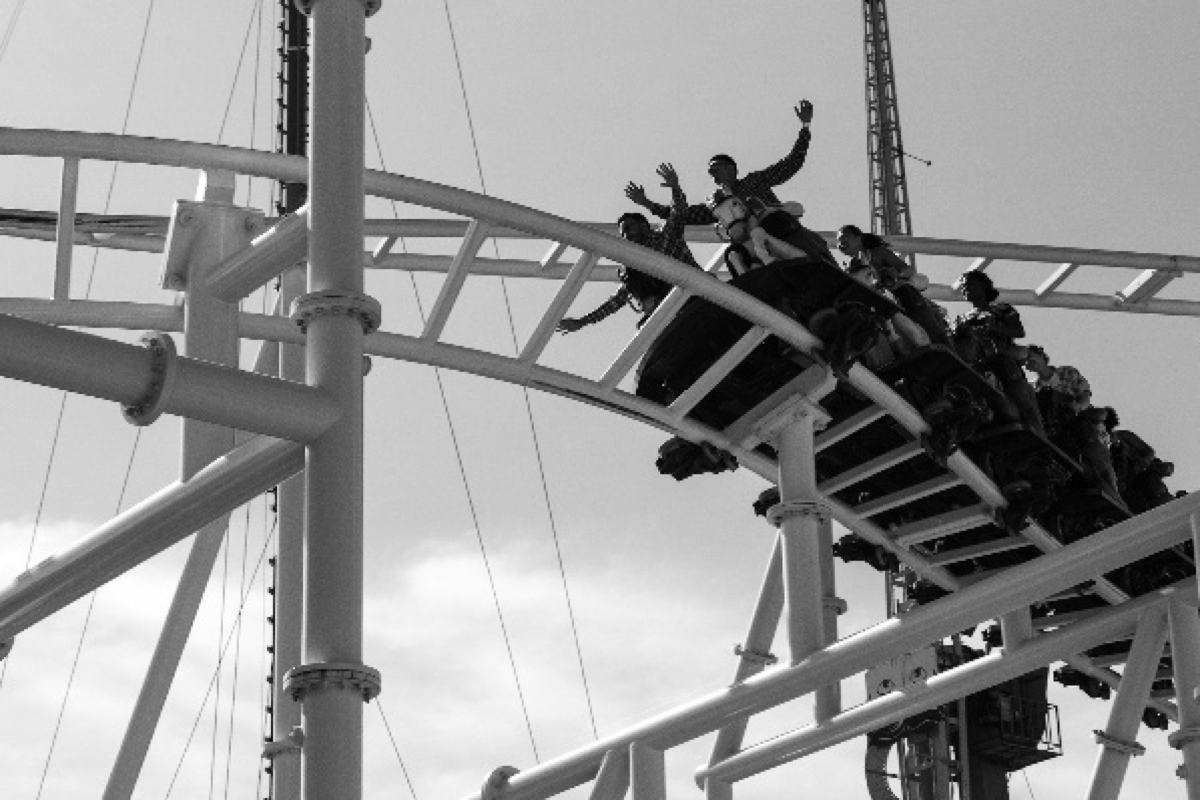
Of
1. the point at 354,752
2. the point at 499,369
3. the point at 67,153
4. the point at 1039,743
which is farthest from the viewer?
the point at 1039,743

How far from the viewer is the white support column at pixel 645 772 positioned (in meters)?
12.1

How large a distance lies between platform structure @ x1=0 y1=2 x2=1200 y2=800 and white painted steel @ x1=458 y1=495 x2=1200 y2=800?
13mm

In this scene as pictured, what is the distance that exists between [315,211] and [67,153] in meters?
2.58

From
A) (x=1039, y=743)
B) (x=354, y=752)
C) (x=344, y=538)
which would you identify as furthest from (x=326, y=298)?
(x=1039, y=743)

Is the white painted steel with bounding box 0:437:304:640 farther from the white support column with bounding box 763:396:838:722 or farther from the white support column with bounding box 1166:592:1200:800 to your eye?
the white support column with bounding box 1166:592:1200:800

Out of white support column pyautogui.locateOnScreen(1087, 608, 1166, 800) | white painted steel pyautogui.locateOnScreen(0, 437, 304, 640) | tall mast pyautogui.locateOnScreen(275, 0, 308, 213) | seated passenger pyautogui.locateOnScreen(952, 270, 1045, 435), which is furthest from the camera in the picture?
tall mast pyautogui.locateOnScreen(275, 0, 308, 213)

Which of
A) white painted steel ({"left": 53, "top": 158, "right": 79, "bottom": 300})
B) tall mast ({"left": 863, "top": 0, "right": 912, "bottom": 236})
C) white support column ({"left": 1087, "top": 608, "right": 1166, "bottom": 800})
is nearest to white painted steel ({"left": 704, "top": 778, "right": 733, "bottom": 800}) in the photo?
white support column ({"left": 1087, "top": 608, "right": 1166, "bottom": 800})

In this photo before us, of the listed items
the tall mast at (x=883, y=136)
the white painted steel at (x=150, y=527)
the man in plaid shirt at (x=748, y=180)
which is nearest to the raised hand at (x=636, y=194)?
the man in plaid shirt at (x=748, y=180)

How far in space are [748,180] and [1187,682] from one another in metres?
3.54

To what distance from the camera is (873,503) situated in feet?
43.7

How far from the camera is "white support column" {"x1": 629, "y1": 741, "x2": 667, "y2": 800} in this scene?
12055mm

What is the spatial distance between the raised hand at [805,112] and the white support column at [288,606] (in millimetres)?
3178

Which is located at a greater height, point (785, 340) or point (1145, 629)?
point (785, 340)

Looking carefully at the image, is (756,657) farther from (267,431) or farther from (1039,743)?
(1039,743)
